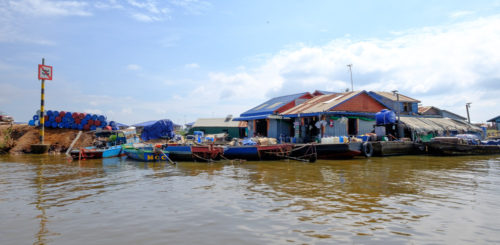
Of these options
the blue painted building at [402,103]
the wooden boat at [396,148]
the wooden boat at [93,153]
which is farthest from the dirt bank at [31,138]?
the blue painted building at [402,103]

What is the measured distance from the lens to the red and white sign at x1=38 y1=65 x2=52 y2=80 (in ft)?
98.6

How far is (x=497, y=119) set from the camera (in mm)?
47062

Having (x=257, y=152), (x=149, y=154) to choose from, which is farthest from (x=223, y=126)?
(x=257, y=152)

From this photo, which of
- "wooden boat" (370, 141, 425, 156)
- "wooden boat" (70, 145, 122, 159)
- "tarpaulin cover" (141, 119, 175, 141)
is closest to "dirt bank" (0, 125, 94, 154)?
"tarpaulin cover" (141, 119, 175, 141)

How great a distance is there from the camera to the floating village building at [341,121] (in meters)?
24.8

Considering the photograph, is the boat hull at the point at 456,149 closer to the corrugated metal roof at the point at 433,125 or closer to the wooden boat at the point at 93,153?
the corrugated metal roof at the point at 433,125

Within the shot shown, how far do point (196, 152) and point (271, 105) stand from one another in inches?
614

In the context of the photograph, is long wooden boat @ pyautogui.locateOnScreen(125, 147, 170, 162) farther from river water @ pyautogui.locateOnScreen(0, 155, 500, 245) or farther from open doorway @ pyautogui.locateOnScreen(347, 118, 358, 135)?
open doorway @ pyautogui.locateOnScreen(347, 118, 358, 135)

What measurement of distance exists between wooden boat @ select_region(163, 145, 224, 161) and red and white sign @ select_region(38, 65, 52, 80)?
19.8 meters

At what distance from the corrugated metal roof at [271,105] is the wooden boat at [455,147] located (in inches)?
530

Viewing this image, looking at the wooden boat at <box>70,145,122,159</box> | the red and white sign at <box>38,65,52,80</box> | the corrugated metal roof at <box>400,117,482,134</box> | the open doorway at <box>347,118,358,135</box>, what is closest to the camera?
the wooden boat at <box>70,145,122,159</box>

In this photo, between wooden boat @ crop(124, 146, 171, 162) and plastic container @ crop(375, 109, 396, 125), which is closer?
wooden boat @ crop(124, 146, 171, 162)

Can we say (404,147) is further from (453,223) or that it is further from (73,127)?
(73,127)

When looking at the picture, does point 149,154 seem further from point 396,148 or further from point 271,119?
point 396,148
